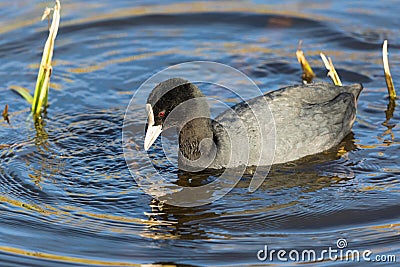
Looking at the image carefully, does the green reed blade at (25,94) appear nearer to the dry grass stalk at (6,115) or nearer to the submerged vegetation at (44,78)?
the submerged vegetation at (44,78)

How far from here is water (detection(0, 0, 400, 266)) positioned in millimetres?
5035

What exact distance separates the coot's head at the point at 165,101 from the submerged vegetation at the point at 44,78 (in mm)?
1429

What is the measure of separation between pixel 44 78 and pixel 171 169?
1.49 m

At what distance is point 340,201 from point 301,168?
66 centimetres

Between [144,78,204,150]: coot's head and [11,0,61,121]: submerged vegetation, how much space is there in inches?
56.3

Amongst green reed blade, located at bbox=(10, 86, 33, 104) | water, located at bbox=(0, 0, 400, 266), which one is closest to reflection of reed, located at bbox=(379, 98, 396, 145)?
water, located at bbox=(0, 0, 400, 266)

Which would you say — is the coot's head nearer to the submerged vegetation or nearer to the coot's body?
the coot's body

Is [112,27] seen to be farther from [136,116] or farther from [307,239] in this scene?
[307,239]

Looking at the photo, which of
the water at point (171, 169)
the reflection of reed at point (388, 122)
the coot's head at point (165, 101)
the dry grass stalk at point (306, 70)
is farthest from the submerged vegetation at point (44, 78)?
the reflection of reed at point (388, 122)

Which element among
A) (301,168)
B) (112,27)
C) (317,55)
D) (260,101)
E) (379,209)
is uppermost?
(112,27)

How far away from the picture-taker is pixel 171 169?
6.24 m

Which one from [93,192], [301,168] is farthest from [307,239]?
[93,192]

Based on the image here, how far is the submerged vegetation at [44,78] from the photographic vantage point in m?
6.58

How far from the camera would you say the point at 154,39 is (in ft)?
28.7
